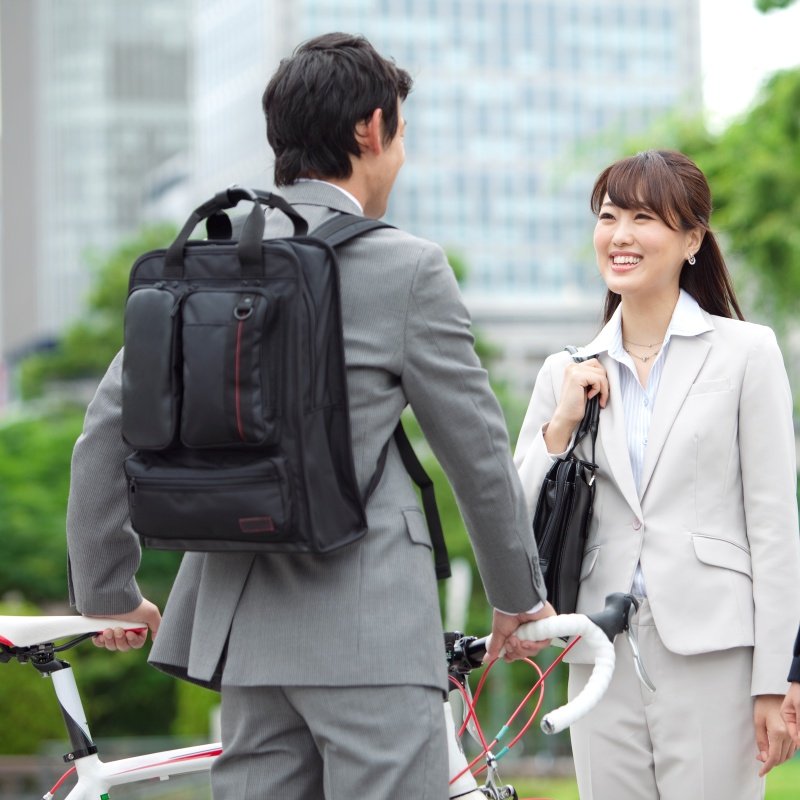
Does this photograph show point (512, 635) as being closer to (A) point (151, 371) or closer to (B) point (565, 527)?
(B) point (565, 527)

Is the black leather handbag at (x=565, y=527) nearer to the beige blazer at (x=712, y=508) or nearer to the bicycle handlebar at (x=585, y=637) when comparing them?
the beige blazer at (x=712, y=508)

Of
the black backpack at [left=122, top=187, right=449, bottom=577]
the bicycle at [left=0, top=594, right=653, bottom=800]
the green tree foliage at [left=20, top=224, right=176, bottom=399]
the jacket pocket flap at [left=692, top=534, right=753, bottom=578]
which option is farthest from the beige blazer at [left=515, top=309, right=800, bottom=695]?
the green tree foliage at [left=20, top=224, right=176, bottom=399]

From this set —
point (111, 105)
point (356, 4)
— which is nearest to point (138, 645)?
point (356, 4)

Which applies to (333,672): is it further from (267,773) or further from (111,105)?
(111,105)

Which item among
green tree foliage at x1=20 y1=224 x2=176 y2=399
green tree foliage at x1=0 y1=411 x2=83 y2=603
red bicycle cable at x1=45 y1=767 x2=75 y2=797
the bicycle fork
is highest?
the bicycle fork

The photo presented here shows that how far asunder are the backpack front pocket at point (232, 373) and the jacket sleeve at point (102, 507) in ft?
1.28

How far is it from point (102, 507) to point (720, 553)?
131 centimetres

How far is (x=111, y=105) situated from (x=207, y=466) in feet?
421

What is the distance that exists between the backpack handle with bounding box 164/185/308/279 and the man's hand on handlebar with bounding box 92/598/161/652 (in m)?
0.77

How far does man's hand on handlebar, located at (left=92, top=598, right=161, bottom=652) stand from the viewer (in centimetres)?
296

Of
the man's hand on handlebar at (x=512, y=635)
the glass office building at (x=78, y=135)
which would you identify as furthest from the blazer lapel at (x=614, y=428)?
the glass office building at (x=78, y=135)

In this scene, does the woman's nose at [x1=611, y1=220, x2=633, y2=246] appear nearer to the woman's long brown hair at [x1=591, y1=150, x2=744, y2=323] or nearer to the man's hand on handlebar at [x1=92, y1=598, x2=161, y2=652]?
the woman's long brown hair at [x1=591, y1=150, x2=744, y2=323]

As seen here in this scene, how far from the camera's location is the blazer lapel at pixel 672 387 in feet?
10.6

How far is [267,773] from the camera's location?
98.8 inches
